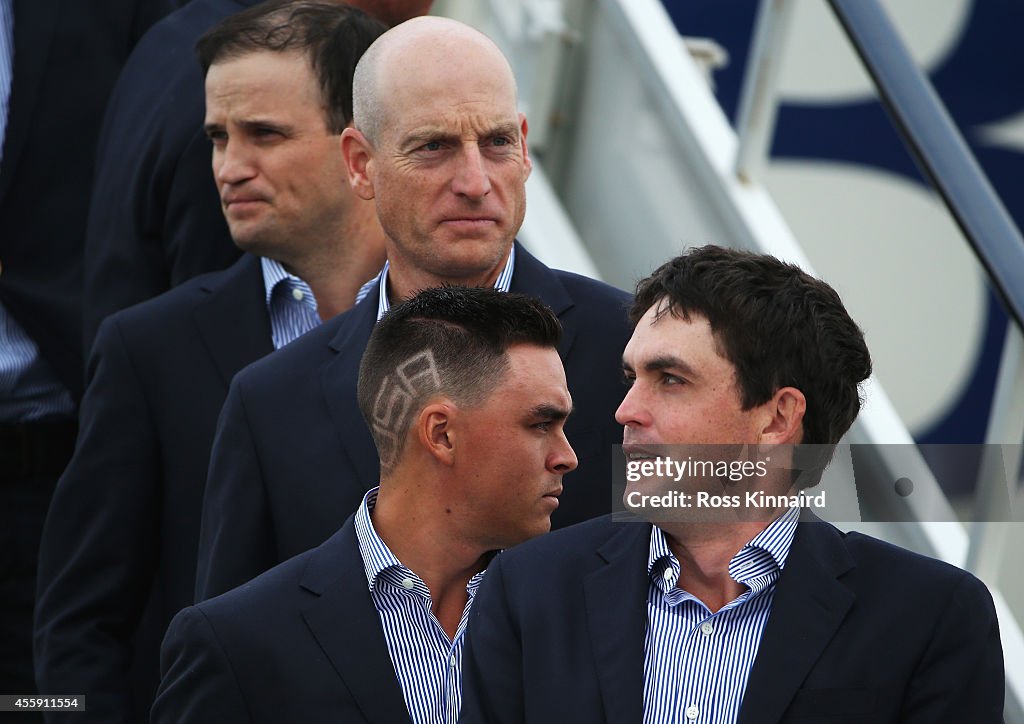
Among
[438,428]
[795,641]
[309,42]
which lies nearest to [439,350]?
[438,428]

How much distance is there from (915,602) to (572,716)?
0.55 metres

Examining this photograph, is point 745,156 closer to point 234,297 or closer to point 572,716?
point 234,297

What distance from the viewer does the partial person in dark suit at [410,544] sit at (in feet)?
9.44

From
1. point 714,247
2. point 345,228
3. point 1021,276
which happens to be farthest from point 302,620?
point 1021,276

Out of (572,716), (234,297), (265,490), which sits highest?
(234,297)

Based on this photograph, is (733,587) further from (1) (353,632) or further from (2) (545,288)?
(2) (545,288)

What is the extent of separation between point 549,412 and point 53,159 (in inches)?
→ 73.0

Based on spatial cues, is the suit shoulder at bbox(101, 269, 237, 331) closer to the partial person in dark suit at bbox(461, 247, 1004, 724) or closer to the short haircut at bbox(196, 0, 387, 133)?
the short haircut at bbox(196, 0, 387, 133)

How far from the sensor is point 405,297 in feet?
11.5

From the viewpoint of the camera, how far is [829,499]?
3.50 m

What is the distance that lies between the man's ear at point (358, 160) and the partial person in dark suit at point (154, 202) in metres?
0.53

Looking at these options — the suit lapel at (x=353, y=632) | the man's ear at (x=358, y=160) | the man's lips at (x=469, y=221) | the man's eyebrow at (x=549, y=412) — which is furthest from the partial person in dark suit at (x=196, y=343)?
the man's eyebrow at (x=549, y=412)

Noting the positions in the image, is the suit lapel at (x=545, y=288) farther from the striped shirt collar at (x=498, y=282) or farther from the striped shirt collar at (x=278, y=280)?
the striped shirt collar at (x=278, y=280)

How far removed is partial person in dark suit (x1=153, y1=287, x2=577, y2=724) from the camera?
113 inches
